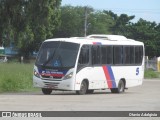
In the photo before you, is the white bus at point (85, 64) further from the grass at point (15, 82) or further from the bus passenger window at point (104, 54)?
the grass at point (15, 82)

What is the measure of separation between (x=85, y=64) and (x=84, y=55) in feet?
1.56

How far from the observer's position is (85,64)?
29.5 metres

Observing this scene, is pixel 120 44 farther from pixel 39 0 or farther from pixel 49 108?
pixel 39 0

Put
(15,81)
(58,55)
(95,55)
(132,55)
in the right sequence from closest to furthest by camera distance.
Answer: (58,55), (95,55), (15,81), (132,55)

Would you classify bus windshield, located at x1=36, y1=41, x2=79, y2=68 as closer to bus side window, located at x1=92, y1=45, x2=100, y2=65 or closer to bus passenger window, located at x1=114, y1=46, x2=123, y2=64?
bus side window, located at x1=92, y1=45, x2=100, y2=65

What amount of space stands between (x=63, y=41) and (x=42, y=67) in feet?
5.57

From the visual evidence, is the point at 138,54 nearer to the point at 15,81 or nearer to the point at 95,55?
the point at 95,55

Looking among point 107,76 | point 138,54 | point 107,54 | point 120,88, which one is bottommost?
point 120,88

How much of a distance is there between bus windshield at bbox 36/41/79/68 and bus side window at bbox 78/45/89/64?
0.43 meters

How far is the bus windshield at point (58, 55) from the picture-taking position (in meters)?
28.6

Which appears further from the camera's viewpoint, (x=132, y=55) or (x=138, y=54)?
(x=138, y=54)

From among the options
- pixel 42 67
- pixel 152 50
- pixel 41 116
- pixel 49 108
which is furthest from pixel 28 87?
pixel 152 50

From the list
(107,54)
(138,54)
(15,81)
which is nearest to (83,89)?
(107,54)

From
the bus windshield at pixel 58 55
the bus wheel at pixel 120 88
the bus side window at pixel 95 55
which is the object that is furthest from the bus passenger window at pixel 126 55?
the bus windshield at pixel 58 55
